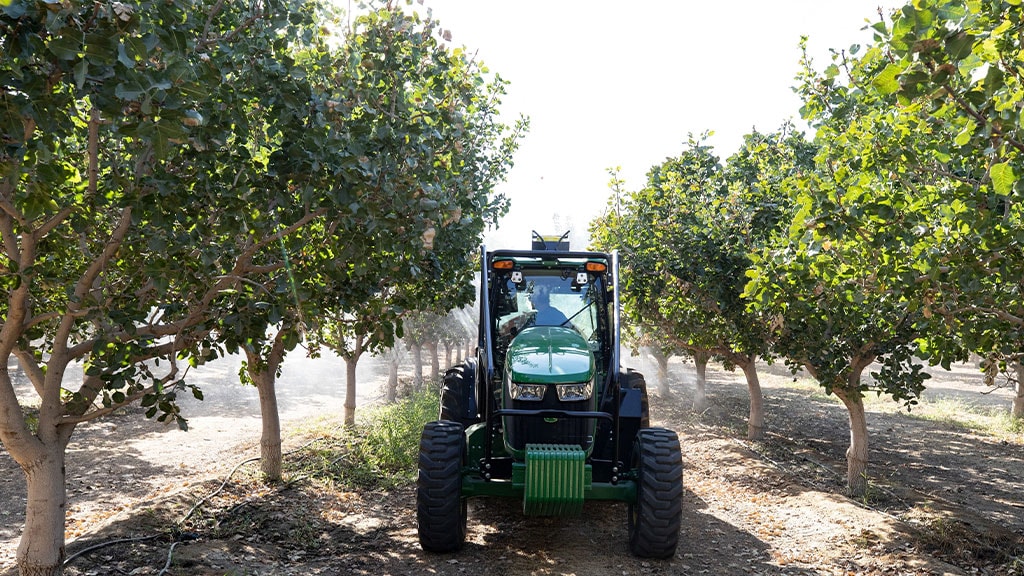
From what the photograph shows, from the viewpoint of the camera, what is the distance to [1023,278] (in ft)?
19.1

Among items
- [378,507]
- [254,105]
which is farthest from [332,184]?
[378,507]

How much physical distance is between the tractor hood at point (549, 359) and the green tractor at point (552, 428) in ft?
0.04

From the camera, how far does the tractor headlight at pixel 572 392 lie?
6641mm

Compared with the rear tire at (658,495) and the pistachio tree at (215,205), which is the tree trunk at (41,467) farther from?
the rear tire at (658,495)

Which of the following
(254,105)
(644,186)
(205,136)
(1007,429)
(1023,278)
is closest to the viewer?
(205,136)

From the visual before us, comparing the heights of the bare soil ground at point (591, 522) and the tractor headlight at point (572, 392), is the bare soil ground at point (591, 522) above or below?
below

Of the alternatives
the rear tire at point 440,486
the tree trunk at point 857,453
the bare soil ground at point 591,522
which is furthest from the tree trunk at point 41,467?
the tree trunk at point 857,453

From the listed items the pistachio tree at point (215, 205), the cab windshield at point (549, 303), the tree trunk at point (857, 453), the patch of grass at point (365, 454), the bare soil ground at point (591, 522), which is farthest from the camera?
the patch of grass at point (365, 454)

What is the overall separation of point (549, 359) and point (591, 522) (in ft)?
8.44

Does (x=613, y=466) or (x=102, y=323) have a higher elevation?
(x=102, y=323)

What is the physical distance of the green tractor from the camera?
632 cm

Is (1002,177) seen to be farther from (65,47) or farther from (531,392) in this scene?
(65,47)

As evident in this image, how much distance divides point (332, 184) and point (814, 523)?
739 cm

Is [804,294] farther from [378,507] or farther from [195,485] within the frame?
[195,485]
